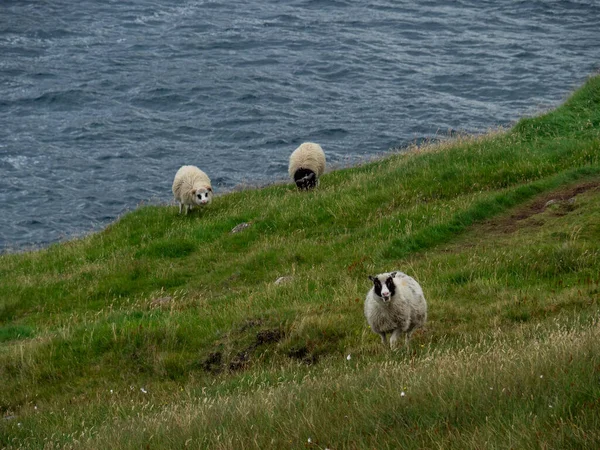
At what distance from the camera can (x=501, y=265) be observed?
15.4 metres

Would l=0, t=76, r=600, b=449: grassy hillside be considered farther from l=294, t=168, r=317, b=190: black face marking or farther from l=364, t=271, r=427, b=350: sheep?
l=294, t=168, r=317, b=190: black face marking

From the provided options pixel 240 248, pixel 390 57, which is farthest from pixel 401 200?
pixel 390 57

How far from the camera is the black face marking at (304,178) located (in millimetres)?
26031

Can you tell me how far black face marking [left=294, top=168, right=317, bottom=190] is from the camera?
85.4ft

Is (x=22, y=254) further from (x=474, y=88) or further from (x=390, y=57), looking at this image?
(x=390, y=57)

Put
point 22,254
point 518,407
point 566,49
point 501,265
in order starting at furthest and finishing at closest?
point 566,49 → point 22,254 → point 501,265 → point 518,407

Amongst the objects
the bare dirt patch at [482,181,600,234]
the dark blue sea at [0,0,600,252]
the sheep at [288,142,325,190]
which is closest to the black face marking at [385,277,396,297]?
the bare dirt patch at [482,181,600,234]

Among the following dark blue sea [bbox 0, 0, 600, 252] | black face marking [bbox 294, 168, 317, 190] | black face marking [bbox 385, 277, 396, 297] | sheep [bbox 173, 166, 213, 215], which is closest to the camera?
black face marking [bbox 385, 277, 396, 297]

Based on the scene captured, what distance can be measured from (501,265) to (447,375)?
7.26 meters

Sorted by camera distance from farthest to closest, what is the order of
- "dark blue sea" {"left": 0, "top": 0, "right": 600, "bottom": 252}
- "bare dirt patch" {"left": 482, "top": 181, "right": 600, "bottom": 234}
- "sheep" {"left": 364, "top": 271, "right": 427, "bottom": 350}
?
"dark blue sea" {"left": 0, "top": 0, "right": 600, "bottom": 252}
"bare dirt patch" {"left": 482, "top": 181, "right": 600, "bottom": 234}
"sheep" {"left": 364, "top": 271, "right": 427, "bottom": 350}

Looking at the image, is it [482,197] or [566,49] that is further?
[566,49]

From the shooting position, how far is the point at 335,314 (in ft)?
46.5

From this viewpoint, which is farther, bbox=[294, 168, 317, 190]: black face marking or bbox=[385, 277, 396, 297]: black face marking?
bbox=[294, 168, 317, 190]: black face marking

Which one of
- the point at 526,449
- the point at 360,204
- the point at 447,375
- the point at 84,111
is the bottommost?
the point at 84,111
